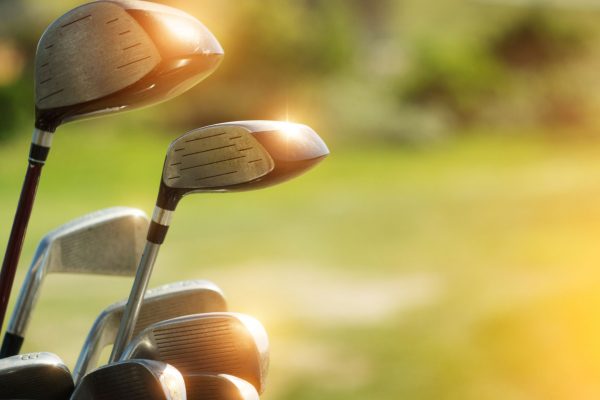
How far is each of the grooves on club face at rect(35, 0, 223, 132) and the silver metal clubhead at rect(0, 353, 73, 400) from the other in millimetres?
210

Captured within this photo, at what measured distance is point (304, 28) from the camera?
10609 millimetres

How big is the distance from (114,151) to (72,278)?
14.8ft

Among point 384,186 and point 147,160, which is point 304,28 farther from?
point 384,186

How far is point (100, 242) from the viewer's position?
102cm

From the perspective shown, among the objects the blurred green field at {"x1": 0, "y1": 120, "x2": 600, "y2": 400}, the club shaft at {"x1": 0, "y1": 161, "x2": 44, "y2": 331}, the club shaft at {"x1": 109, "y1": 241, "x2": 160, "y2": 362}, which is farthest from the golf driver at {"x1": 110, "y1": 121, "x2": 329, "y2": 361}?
→ the blurred green field at {"x1": 0, "y1": 120, "x2": 600, "y2": 400}

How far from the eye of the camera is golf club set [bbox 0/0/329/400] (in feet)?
2.52

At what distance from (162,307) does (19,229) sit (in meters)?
0.16

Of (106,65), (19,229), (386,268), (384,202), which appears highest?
(106,65)

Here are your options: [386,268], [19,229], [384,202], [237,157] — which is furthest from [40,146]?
[384,202]

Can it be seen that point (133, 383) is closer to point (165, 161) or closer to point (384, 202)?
point (165, 161)

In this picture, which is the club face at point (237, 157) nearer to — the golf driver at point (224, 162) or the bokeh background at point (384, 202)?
the golf driver at point (224, 162)

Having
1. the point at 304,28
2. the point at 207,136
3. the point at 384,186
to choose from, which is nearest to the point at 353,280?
the point at 384,186

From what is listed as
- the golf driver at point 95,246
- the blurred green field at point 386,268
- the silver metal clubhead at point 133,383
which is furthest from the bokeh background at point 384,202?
the silver metal clubhead at point 133,383

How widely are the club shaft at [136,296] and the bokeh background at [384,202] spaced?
1.85 m
